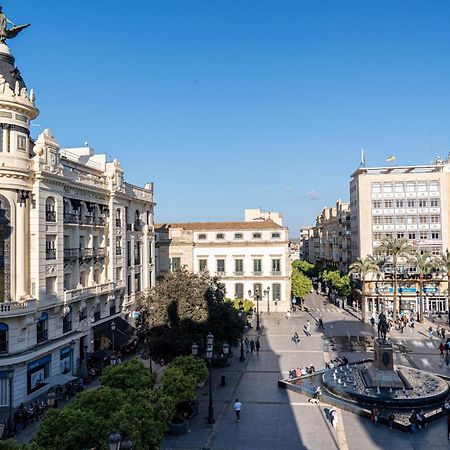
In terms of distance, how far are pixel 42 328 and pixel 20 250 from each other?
5.32 metres

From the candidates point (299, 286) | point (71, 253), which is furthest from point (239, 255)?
point (71, 253)

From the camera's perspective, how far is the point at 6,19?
30734mm

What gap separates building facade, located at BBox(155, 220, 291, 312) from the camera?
62.8m

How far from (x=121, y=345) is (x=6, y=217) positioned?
567 inches

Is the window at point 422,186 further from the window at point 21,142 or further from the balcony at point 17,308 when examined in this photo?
the balcony at point 17,308

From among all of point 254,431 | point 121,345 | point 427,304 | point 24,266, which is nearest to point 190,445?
point 254,431

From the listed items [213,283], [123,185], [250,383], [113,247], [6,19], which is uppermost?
[6,19]

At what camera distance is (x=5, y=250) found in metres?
28.4

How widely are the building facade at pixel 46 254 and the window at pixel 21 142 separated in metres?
0.08

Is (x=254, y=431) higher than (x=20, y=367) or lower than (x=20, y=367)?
lower

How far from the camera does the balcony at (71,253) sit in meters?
34.1

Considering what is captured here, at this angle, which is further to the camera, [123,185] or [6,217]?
[123,185]

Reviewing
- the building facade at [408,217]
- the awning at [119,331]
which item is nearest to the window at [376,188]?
the building facade at [408,217]

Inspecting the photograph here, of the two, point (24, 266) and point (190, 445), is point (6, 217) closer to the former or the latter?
point (24, 266)
